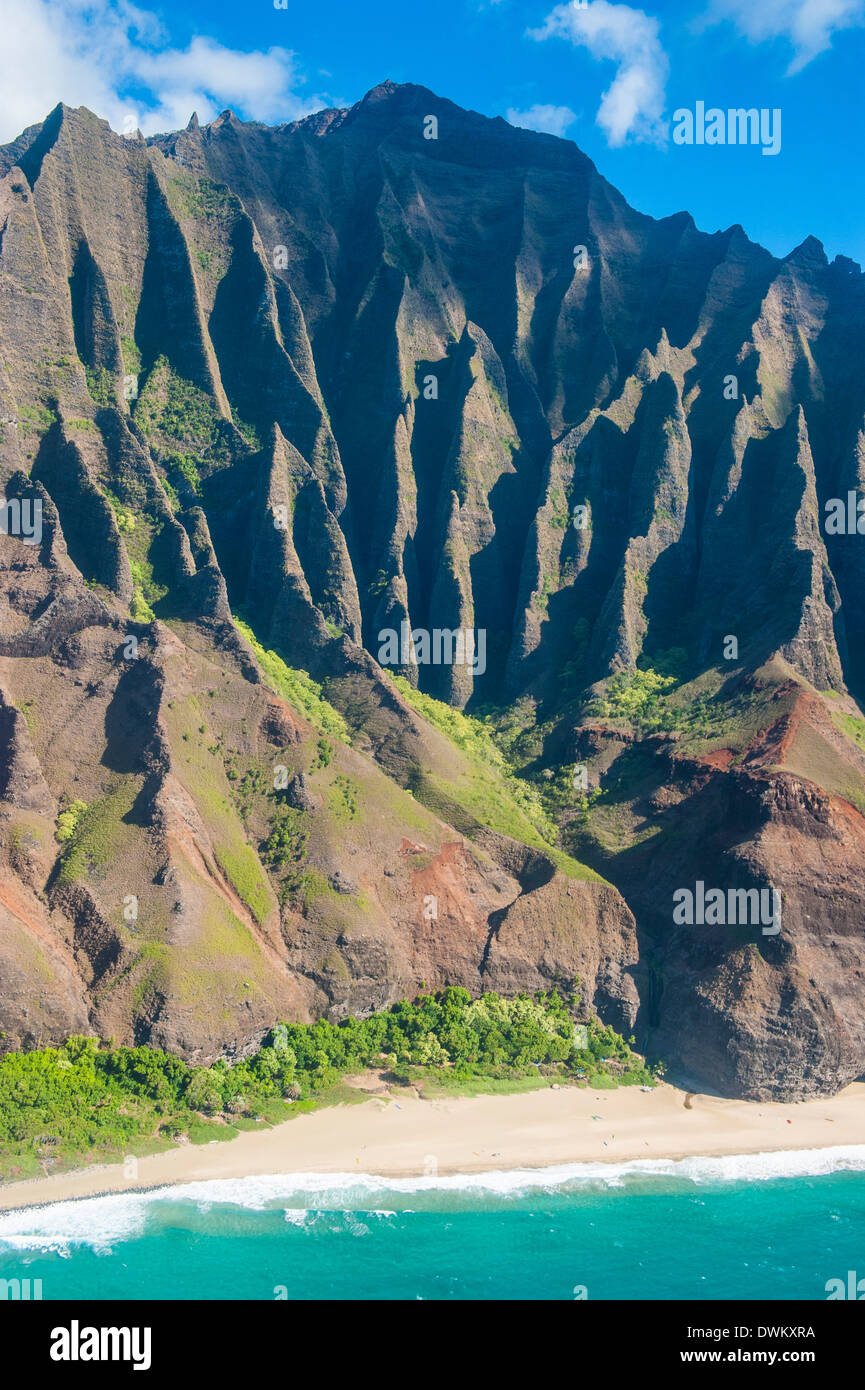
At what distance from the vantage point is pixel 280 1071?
196ft

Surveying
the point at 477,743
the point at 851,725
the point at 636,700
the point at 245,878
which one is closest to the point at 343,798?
the point at 245,878

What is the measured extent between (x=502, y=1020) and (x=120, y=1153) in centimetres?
2313

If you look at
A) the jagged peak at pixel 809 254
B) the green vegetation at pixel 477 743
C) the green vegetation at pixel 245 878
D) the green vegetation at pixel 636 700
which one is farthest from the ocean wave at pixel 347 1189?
the jagged peak at pixel 809 254

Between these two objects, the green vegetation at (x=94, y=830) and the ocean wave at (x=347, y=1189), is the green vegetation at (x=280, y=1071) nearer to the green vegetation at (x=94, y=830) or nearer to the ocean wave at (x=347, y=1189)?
the ocean wave at (x=347, y=1189)

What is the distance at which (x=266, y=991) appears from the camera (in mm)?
61281

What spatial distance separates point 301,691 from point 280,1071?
29.8 meters

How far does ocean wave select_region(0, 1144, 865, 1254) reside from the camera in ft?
157

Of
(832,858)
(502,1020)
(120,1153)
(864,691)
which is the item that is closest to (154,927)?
(120,1153)

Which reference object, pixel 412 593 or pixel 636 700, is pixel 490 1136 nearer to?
pixel 636 700

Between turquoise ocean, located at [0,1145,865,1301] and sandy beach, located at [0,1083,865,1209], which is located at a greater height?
sandy beach, located at [0,1083,865,1209]

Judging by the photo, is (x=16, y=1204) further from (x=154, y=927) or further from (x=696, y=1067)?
(x=696, y=1067)

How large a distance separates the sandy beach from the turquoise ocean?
0.98m

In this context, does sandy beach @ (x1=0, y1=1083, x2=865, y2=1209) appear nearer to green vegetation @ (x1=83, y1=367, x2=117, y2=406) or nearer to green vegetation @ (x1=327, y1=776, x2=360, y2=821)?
green vegetation @ (x1=327, y1=776, x2=360, y2=821)

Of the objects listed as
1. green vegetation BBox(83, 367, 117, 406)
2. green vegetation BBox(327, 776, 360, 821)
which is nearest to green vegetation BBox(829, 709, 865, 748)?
green vegetation BBox(327, 776, 360, 821)
